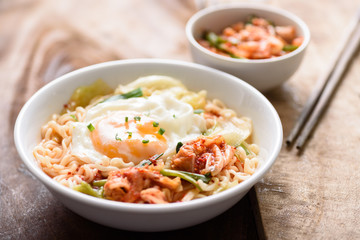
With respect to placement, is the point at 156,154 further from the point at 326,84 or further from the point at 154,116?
the point at 326,84

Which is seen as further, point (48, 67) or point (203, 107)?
point (48, 67)

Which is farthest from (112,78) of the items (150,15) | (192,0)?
(192,0)

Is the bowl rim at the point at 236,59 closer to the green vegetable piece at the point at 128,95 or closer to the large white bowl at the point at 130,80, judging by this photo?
the large white bowl at the point at 130,80

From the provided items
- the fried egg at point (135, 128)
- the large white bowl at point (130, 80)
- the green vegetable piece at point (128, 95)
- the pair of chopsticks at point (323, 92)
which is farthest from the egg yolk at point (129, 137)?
the pair of chopsticks at point (323, 92)

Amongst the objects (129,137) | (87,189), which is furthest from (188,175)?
(87,189)

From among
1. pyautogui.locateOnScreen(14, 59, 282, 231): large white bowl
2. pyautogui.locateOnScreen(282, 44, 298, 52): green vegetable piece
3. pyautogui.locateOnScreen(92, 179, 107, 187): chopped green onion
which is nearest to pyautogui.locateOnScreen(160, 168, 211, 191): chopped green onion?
pyautogui.locateOnScreen(14, 59, 282, 231): large white bowl

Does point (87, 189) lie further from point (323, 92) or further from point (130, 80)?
point (323, 92)

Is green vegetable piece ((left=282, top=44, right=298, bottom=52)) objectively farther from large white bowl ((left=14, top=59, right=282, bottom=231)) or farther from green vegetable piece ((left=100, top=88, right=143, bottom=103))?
green vegetable piece ((left=100, top=88, right=143, bottom=103))
